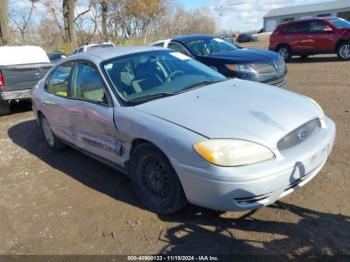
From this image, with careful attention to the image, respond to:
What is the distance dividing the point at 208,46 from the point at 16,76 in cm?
462

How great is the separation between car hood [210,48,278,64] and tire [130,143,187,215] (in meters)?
4.47

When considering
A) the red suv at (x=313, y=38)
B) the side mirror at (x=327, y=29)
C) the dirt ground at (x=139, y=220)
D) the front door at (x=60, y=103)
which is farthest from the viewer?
the side mirror at (x=327, y=29)

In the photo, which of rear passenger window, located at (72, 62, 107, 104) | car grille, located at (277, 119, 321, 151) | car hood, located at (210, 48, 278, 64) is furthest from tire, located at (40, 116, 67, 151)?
car hood, located at (210, 48, 278, 64)

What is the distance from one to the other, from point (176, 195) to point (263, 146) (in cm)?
91

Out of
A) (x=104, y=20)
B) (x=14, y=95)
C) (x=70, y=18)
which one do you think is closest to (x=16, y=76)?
(x=14, y=95)

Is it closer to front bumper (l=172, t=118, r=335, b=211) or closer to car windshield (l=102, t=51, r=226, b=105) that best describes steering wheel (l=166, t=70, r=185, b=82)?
car windshield (l=102, t=51, r=226, b=105)

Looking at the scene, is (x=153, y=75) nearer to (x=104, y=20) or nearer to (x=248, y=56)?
(x=248, y=56)

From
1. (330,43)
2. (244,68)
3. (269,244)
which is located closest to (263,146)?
(269,244)

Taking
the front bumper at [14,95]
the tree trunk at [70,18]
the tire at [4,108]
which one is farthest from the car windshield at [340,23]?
the tree trunk at [70,18]

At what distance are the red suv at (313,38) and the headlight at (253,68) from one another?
25.3ft

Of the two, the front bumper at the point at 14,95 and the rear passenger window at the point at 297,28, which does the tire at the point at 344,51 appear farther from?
the front bumper at the point at 14,95

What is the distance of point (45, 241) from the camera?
131 inches

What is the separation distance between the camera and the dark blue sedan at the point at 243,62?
7195 mm

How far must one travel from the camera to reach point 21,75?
8578 mm
